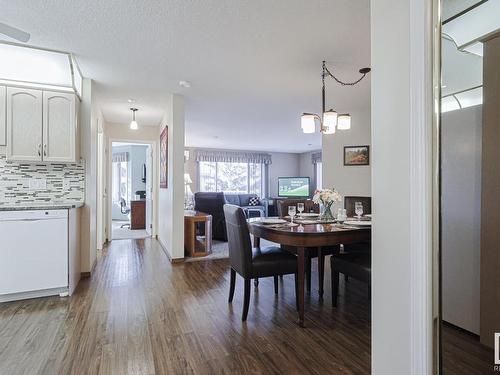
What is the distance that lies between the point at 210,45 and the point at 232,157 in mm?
6762

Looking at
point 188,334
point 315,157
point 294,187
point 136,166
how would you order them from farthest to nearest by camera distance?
point 315,157, point 294,187, point 136,166, point 188,334

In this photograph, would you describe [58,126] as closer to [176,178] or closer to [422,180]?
[176,178]

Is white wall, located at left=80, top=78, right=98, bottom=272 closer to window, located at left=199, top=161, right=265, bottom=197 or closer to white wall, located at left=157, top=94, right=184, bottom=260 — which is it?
white wall, located at left=157, top=94, right=184, bottom=260

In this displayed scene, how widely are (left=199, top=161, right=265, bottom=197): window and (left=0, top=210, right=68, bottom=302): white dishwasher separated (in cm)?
635

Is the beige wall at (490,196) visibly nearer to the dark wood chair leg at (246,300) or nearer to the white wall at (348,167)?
the dark wood chair leg at (246,300)

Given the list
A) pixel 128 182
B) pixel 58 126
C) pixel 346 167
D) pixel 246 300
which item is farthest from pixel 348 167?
pixel 128 182

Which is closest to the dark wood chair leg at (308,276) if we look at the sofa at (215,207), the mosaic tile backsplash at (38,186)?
the sofa at (215,207)

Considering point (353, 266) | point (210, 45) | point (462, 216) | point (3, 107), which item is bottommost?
point (353, 266)

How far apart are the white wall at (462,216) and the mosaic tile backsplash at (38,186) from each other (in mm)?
3547

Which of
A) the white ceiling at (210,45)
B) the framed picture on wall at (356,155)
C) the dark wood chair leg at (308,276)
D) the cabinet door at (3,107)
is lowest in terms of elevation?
the dark wood chair leg at (308,276)

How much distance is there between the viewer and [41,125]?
290 centimetres

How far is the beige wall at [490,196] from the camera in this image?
122 cm

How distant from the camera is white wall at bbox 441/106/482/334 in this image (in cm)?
104

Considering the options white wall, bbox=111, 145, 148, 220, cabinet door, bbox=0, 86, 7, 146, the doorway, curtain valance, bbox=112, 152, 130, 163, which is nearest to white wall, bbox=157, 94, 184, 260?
cabinet door, bbox=0, 86, 7, 146
